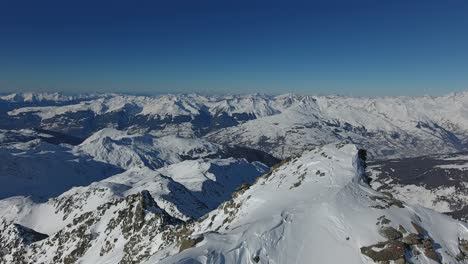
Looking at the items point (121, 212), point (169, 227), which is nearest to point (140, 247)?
point (169, 227)

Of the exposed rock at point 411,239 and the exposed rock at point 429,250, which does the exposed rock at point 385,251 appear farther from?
the exposed rock at point 429,250

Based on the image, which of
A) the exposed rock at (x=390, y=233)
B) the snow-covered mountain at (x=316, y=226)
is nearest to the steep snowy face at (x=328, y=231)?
the exposed rock at (x=390, y=233)

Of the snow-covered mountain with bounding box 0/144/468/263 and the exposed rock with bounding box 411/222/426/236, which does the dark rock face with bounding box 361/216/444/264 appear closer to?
the exposed rock with bounding box 411/222/426/236

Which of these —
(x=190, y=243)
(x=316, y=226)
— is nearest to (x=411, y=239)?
(x=316, y=226)

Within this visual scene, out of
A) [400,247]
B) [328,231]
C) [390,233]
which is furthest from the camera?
[328,231]

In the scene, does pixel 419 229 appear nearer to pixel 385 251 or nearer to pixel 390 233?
pixel 390 233

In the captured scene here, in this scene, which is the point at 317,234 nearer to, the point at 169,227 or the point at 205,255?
the point at 205,255

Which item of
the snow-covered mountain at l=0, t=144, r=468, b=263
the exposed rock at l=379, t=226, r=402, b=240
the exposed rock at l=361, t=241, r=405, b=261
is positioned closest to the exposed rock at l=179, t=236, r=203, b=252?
the snow-covered mountain at l=0, t=144, r=468, b=263

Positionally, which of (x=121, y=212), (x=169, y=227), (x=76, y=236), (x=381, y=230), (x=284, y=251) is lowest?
(x=76, y=236)
